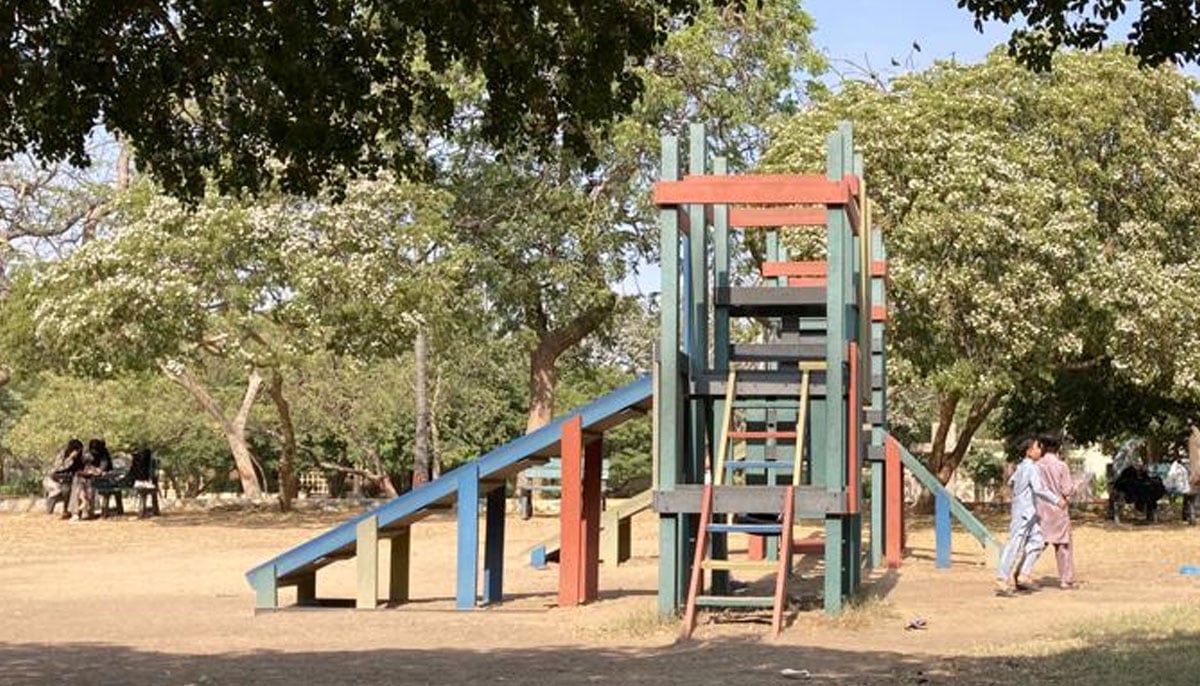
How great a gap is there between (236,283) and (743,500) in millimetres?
17542

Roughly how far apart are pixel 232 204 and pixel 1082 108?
13.6m

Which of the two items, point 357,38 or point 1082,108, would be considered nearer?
point 357,38

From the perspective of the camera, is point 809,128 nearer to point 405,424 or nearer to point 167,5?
point 167,5

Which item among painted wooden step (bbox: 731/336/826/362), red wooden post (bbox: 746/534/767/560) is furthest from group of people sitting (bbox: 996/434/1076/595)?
red wooden post (bbox: 746/534/767/560)

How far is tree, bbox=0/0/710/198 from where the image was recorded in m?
9.90

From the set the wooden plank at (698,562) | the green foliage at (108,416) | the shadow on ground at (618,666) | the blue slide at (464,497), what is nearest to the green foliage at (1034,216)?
the blue slide at (464,497)

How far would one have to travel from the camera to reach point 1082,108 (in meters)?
31.2

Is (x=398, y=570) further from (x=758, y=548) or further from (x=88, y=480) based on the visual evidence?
(x=88, y=480)

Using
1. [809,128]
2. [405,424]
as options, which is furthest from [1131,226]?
[405,424]

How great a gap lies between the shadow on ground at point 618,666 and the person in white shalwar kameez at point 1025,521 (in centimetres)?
437

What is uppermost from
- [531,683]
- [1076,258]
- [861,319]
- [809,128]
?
[809,128]

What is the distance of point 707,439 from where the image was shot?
17.2 meters

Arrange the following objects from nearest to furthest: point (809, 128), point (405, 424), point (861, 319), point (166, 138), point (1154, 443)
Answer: point (166, 138), point (861, 319), point (809, 128), point (1154, 443), point (405, 424)

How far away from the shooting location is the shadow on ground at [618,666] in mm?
11133
